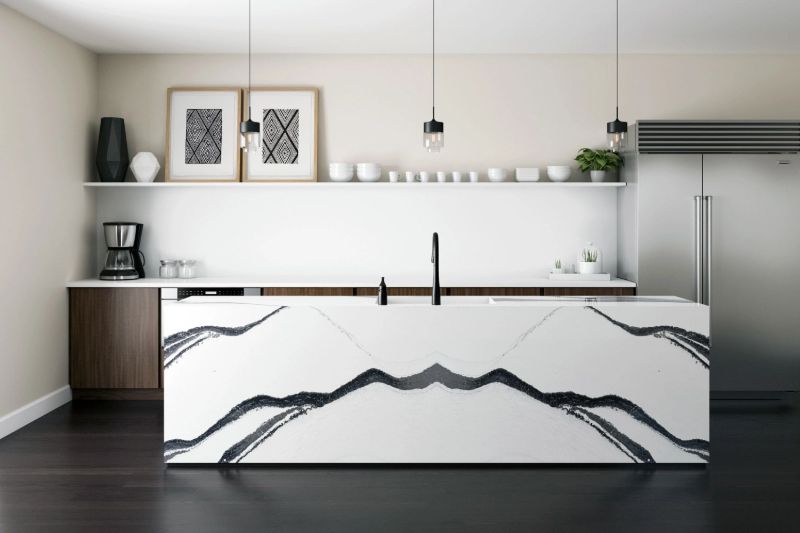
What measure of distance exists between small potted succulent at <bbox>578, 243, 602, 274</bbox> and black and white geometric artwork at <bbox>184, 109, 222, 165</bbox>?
306 cm

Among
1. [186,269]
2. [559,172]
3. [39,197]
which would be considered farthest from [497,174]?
[39,197]

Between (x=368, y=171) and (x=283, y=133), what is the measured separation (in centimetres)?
81

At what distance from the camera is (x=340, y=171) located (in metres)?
5.59

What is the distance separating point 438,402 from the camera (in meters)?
3.74

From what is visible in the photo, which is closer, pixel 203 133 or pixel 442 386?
pixel 442 386

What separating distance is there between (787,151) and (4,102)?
5.47 metres

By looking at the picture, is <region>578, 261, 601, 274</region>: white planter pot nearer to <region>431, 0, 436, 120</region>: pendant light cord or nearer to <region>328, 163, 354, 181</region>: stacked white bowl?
<region>431, 0, 436, 120</region>: pendant light cord

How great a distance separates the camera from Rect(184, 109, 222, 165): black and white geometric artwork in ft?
18.9

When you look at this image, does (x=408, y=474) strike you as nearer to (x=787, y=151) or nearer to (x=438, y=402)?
(x=438, y=402)

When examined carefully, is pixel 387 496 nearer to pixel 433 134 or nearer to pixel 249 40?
pixel 433 134

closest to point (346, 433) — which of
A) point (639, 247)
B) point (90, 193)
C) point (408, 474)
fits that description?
point (408, 474)

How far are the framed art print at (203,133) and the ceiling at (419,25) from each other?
363mm

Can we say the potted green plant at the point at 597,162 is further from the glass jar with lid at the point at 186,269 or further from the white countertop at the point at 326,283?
the glass jar with lid at the point at 186,269

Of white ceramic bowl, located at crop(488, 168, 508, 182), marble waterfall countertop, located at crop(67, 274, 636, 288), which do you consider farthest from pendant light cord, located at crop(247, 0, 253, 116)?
white ceramic bowl, located at crop(488, 168, 508, 182)
